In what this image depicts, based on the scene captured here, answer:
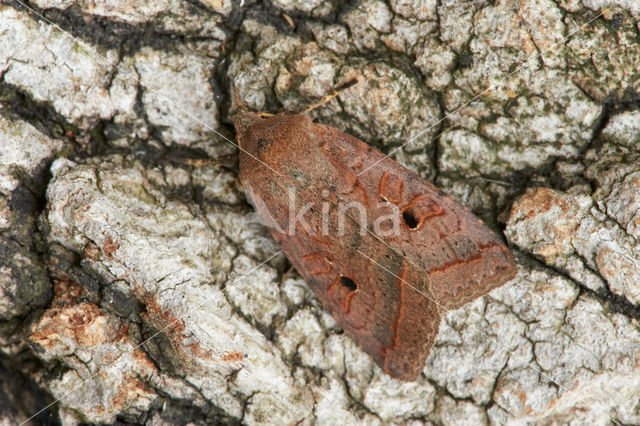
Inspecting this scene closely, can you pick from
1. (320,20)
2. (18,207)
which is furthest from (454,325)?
(18,207)

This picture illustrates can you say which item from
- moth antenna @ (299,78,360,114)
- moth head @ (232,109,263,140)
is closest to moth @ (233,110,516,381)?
moth head @ (232,109,263,140)

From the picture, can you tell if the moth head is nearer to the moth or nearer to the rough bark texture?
the moth

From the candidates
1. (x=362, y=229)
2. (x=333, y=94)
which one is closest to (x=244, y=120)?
(x=333, y=94)

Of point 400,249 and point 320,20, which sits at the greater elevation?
point 320,20

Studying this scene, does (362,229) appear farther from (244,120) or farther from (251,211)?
(244,120)

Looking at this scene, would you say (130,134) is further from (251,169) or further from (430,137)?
(430,137)
